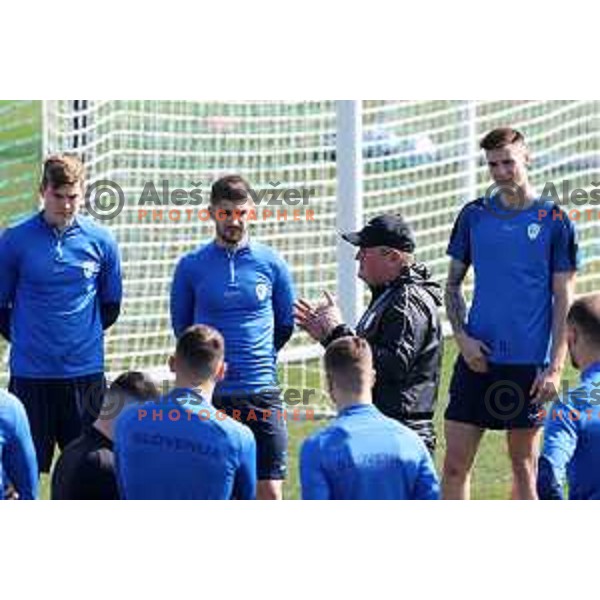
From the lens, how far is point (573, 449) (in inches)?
324

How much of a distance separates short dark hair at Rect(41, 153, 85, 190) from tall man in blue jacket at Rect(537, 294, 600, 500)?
2878mm

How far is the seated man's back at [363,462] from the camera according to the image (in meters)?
8.25

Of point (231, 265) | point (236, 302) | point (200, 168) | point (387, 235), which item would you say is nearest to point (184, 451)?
point (387, 235)

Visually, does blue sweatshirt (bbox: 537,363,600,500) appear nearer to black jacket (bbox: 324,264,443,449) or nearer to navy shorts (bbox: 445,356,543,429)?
black jacket (bbox: 324,264,443,449)

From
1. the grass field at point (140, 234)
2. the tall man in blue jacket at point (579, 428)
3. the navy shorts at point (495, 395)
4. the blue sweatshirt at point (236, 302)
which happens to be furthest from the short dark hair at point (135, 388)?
the grass field at point (140, 234)

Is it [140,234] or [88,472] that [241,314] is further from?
[140,234]

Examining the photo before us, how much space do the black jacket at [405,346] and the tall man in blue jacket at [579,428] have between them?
1.43 meters

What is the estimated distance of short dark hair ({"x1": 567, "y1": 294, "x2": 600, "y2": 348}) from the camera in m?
8.47

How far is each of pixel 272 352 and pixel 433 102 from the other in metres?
5.81

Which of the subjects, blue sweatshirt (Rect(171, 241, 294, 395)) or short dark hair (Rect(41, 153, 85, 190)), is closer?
short dark hair (Rect(41, 153, 85, 190))

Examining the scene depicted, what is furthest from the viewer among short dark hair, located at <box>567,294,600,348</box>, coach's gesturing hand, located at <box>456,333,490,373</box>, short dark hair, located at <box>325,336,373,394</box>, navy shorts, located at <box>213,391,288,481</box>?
navy shorts, located at <box>213,391,288,481</box>

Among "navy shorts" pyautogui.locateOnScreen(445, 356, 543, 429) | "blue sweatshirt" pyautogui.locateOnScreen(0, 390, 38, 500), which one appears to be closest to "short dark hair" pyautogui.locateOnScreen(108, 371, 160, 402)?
"blue sweatshirt" pyautogui.locateOnScreen(0, 390, 38, 500)

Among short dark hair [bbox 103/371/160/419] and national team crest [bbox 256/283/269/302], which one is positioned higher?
national team crest [bbox 256/283/269/302]

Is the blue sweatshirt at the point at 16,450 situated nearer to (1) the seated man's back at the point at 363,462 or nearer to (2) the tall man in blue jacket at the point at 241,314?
(1) the seated man's back at the point at 363,462
